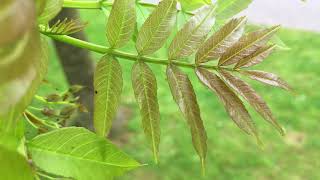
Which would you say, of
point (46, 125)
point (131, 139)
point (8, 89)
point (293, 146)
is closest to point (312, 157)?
point (293, 146)

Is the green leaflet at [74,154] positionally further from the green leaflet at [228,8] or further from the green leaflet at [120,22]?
the green leaflet at [228,8]

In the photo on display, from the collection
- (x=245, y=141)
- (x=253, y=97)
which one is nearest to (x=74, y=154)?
(x=253, y=97)

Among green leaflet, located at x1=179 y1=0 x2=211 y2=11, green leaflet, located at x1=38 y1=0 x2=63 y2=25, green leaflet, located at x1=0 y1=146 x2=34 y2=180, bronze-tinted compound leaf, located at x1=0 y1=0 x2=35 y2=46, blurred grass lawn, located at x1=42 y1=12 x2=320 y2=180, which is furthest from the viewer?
blurred grass lawn, located at x1=42 y1=12 x2=320 y2=180

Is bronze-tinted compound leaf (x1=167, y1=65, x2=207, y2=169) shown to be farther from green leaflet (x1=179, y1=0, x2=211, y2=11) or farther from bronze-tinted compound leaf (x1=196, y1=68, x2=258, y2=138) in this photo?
green leaflet (x1=179, y1=0, x2=211, y2=11)

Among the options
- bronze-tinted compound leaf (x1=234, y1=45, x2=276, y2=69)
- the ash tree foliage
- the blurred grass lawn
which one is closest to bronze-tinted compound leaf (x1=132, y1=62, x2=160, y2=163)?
the ash tree foliage

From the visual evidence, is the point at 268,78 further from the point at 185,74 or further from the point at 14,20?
the point at 14,20

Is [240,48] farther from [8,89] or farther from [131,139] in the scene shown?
[131,139]
